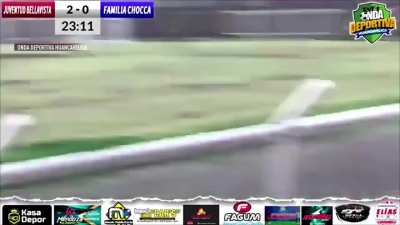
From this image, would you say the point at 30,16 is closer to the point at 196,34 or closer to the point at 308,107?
the point at 196,34

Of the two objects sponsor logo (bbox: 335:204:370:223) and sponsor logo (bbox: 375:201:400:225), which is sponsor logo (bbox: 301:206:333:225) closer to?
sponsor logo (bbox: 335:204:370:223)

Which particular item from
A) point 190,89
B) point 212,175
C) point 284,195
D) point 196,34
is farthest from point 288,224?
point 196,34

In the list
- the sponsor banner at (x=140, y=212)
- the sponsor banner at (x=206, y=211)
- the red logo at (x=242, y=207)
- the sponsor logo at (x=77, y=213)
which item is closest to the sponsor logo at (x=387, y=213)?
the sponsor banner at (x=206, y=211)

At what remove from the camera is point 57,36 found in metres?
2.81

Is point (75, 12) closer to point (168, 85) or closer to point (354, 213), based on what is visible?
point (168, 85)

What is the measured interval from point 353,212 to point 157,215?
96cm

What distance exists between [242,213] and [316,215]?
1.18 feet

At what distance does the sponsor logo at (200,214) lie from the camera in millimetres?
2877

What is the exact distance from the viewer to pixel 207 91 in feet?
9.37

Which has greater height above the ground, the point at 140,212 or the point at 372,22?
the point at 372,22

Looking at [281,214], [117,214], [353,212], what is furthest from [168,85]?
[353,212]

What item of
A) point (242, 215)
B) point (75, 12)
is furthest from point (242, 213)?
point (75, 12)

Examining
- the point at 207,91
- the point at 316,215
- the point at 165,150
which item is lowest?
the point at 316,215

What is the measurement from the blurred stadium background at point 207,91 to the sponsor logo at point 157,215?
0.27 feet
